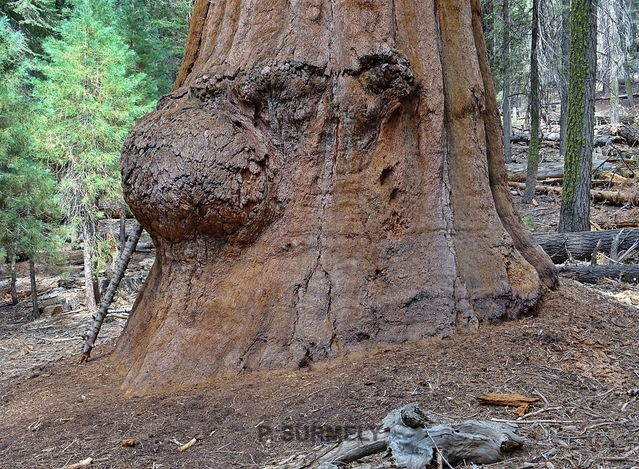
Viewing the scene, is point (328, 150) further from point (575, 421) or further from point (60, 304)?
point (60, 304)

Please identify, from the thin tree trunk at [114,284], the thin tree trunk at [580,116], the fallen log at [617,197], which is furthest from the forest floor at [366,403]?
the fallen log at [617,197]

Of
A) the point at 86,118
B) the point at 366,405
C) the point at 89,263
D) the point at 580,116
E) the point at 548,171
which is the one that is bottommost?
the point at 89,263

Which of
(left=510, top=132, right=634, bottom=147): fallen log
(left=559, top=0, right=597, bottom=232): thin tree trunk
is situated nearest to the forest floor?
(left=559, top=0, right=597, bottom=232): thin tree trunk

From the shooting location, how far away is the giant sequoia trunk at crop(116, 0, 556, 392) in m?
4.02

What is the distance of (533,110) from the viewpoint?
15.5 meters

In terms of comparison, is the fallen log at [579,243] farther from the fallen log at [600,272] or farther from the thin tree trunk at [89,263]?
the thin tree trunk at [89,263]

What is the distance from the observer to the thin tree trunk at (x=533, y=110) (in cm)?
1399

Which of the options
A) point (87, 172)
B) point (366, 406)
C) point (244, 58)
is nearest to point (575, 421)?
point (366, 406)

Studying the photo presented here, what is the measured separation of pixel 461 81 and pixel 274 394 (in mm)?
2988

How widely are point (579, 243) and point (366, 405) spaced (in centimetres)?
748

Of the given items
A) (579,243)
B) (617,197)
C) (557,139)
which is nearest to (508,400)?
(579,243)

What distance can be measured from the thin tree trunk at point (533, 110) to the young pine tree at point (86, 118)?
9600mm

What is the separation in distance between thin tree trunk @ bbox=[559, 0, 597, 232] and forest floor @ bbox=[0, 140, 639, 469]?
19.8 feet

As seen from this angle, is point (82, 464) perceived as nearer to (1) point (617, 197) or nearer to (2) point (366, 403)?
(2) point (366, 403)
